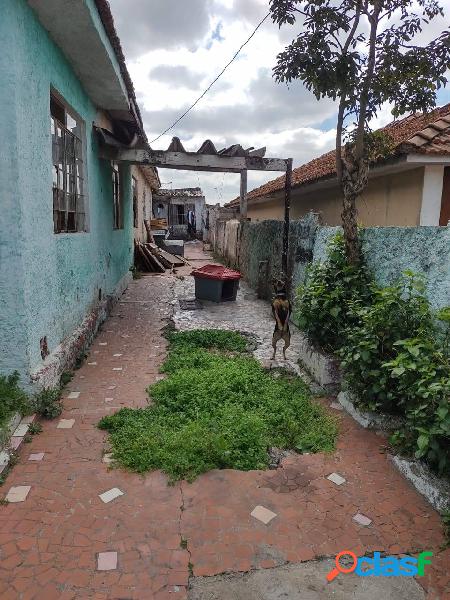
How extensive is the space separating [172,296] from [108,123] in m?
4.10

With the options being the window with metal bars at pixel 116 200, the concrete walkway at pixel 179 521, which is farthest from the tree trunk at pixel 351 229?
the window with metal bars at pixel 116 200

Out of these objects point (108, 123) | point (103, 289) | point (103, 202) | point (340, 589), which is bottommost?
point (340, 589)

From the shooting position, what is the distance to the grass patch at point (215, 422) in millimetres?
3199

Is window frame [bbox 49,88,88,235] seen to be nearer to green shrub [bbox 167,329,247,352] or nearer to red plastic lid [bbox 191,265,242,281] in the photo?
green shrub [bbox 167,329,247,352]

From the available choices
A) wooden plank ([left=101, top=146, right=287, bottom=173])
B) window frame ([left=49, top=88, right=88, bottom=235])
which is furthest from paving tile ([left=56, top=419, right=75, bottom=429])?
wooden plank ([left=101, top=146, right=287, bottom=173])

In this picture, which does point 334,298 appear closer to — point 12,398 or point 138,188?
point 12,398

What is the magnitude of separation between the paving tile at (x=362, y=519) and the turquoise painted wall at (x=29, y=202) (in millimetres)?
2989

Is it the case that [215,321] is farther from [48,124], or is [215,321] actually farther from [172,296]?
[48,124]

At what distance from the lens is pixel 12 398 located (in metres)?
3.58

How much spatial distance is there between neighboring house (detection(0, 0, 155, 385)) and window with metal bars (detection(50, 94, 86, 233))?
0.05 ft

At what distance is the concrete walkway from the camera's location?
220 cm

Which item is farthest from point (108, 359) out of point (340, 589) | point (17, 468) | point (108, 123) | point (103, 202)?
point (108, 123)

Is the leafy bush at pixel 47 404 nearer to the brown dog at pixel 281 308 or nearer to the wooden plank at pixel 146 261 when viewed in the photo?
the brown dog at pixel 281 308

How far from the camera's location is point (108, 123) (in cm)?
816
